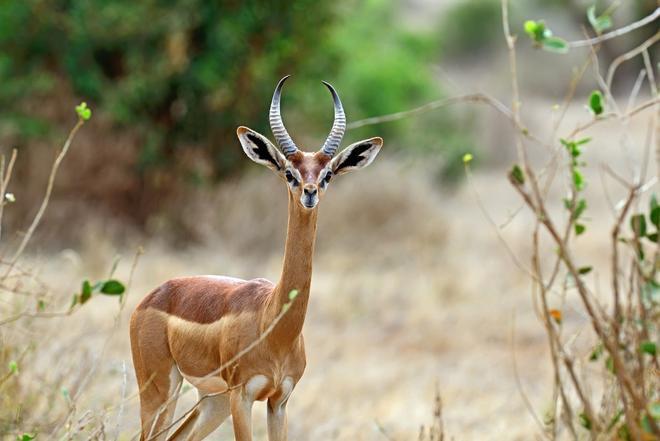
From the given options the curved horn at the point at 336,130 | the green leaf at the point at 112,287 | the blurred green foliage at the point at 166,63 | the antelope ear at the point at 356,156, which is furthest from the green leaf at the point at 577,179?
the blurred green foliage at the point at 166,63

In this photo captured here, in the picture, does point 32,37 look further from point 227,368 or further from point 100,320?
point 227,368

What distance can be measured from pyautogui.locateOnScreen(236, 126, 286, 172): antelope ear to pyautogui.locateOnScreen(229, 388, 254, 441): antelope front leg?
700mm

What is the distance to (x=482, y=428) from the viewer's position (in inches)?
331

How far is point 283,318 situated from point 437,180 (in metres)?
15.7

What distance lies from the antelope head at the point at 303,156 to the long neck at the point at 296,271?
7 centimetres

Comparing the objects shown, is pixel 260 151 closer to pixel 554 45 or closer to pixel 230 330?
pixel 230 330

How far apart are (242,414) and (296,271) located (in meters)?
0.47

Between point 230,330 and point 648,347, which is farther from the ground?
point 230,330

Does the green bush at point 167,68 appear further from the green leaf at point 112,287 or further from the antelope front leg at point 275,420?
the green leaf at point 112,287

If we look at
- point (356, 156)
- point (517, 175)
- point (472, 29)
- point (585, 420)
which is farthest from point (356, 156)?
point (472, 29)

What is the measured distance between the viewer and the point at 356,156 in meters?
3.94

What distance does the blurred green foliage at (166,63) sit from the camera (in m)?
13.9

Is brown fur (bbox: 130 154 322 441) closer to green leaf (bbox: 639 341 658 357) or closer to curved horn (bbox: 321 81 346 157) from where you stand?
curved horn (bbox: 321 81 346 157)

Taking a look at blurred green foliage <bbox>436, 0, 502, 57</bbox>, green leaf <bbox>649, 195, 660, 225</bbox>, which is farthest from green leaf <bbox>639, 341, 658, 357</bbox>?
blurred green foliage <bbox>436, 0, 502, 57</bbox>
